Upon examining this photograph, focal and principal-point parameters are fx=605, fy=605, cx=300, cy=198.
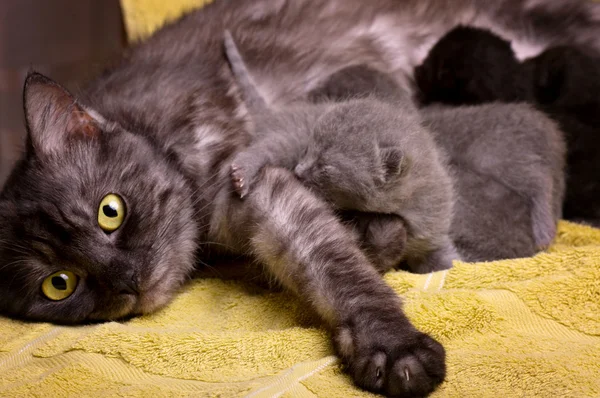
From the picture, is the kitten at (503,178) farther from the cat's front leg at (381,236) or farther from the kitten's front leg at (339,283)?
the kitten's front leg at (339,283)

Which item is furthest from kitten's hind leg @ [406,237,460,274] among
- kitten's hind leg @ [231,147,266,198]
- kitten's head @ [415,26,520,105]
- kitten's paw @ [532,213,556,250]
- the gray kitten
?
kitten's head @ [415,26,520,105]

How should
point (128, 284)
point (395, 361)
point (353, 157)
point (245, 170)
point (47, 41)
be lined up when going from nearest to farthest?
point (395, 361) → point (128, 284) → point (353, 157) → point (245, 170) → point (47, 41)

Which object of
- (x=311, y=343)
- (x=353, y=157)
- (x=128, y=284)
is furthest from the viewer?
(x=353, y=157)

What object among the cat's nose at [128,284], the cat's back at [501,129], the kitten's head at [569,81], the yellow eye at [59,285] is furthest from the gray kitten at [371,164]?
the kitten's head at [569,81]

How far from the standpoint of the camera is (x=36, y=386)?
1262mm

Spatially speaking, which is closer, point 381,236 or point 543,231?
point 381,236

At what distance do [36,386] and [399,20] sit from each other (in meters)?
1.87

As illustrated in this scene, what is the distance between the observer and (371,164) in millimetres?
1520

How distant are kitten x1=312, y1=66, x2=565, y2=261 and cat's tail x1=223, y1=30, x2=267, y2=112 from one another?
0.57 metres

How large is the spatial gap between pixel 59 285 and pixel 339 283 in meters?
0.70

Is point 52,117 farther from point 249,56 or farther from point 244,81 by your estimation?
point 249,56

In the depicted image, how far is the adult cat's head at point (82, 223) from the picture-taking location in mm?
1454

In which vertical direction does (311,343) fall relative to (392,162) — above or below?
below

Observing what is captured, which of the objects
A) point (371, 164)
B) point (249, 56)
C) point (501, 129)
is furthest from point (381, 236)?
point (249, 56)
